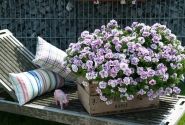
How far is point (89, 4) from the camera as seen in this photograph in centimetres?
599

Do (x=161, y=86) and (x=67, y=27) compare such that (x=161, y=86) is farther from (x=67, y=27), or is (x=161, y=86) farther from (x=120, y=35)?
(x=67, y=27)

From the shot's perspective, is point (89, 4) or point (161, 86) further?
point (89, 4)

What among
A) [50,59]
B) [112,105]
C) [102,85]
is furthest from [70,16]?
[102,85]

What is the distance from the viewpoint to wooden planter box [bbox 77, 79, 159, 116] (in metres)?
3.56

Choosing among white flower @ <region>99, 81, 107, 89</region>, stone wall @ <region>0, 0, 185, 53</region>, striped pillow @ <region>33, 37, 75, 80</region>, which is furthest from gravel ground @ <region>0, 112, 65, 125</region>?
stone wall @ <region>0, 0, 185, 53</region>

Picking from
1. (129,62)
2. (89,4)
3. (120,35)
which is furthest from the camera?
(89,4)

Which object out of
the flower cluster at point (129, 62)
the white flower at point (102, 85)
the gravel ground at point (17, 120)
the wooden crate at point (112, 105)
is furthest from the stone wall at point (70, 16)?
the white flower at point (102, 85)

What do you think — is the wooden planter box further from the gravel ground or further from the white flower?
the gravel ground

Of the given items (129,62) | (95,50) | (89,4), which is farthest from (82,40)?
(89,4)

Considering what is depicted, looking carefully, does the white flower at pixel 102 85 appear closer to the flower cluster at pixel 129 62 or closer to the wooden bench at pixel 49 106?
the flower cluster at pixel 129 62

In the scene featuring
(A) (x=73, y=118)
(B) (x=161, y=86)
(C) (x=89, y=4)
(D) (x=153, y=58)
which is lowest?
(A) (x=73, y=118)

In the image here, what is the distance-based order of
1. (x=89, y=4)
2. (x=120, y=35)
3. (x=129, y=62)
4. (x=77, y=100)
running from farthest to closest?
(x=89, y=4) < (x=77, y=100) < (x=120, y=35) < (x=129, y=62)

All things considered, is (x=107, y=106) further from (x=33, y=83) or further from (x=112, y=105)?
(x=33, y=83)

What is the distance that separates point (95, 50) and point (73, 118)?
616 mm
